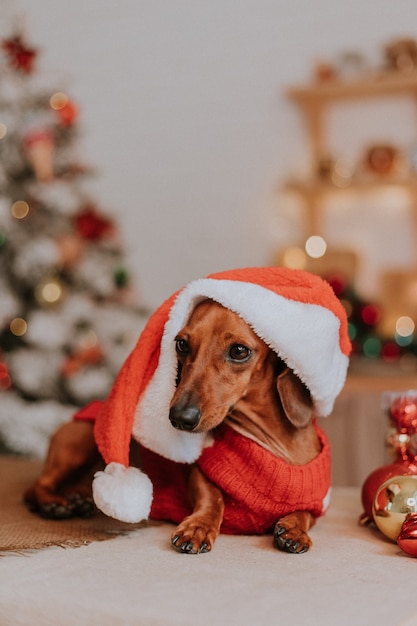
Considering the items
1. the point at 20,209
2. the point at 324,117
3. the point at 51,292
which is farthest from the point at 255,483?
the point at 324,117

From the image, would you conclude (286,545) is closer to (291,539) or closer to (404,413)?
(291,539)

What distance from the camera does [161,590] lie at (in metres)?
1.10

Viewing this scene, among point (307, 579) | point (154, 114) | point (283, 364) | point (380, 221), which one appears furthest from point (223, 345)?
point (154, 114)

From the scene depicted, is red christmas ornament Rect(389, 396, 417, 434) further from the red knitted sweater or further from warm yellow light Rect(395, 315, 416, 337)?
warm yellow light Rect(395, 315, 416, 337)

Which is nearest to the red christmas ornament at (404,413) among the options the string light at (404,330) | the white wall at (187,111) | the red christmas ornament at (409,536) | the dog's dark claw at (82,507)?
the red christmas ornament at (409,536)

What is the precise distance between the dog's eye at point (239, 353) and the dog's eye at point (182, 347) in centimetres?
7

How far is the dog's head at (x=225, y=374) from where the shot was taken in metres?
1.38

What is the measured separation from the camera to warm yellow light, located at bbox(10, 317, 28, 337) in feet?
10.3

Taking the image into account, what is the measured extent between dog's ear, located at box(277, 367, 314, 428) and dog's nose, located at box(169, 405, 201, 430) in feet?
0.65

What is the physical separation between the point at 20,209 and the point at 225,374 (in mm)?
1938

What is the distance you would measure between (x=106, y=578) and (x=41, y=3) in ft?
11.0

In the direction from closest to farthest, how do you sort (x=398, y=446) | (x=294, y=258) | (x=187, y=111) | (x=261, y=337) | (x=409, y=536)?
1. (x=409, y=536)
2. (x=261, y=337)
3. (x=398, y=446)
4. (x=294, y=258)
5. (x=187, y=111)

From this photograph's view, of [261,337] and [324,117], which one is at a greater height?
[324,117]

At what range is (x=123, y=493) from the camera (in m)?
1.36
